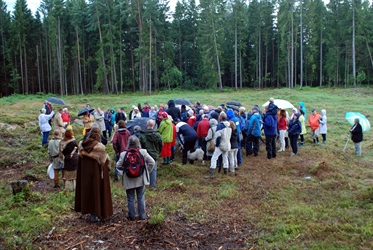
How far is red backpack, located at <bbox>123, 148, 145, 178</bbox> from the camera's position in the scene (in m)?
5.72

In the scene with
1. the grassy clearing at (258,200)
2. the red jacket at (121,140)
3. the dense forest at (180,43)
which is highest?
the dense forest at (180,43)

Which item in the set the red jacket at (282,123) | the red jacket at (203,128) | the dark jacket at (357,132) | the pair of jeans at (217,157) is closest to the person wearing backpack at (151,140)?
the pair of jeans at (217,157)

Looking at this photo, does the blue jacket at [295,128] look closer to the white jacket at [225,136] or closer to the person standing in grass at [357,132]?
the person standing in grass at [357,132]

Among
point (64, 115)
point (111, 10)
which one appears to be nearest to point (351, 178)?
point (64, 115)

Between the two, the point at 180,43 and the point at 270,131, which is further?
the point at 180,43

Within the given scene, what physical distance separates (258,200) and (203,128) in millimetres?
3751

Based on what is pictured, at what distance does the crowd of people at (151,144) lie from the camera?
568 centimetres

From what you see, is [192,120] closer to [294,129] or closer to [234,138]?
[234,138]

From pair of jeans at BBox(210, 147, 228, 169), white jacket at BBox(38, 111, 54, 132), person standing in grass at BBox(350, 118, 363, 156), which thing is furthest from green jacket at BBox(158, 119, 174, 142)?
person standing in grass at BBox(350, 118, 363, 156)

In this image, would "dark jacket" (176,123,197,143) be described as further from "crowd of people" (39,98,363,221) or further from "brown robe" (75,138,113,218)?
"brown robe" (75,138,113,218)

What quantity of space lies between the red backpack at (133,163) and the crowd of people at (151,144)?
0.09m

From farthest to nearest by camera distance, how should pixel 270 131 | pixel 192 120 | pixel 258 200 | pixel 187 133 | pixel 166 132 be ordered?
pixel 192 120 → pixel 270 131 → pixel 187 133 → pixel 166 132 → pixel 258 200

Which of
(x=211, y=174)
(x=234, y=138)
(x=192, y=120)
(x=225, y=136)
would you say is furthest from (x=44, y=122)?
(x=234, y=138)

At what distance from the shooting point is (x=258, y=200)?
25.0 ft
